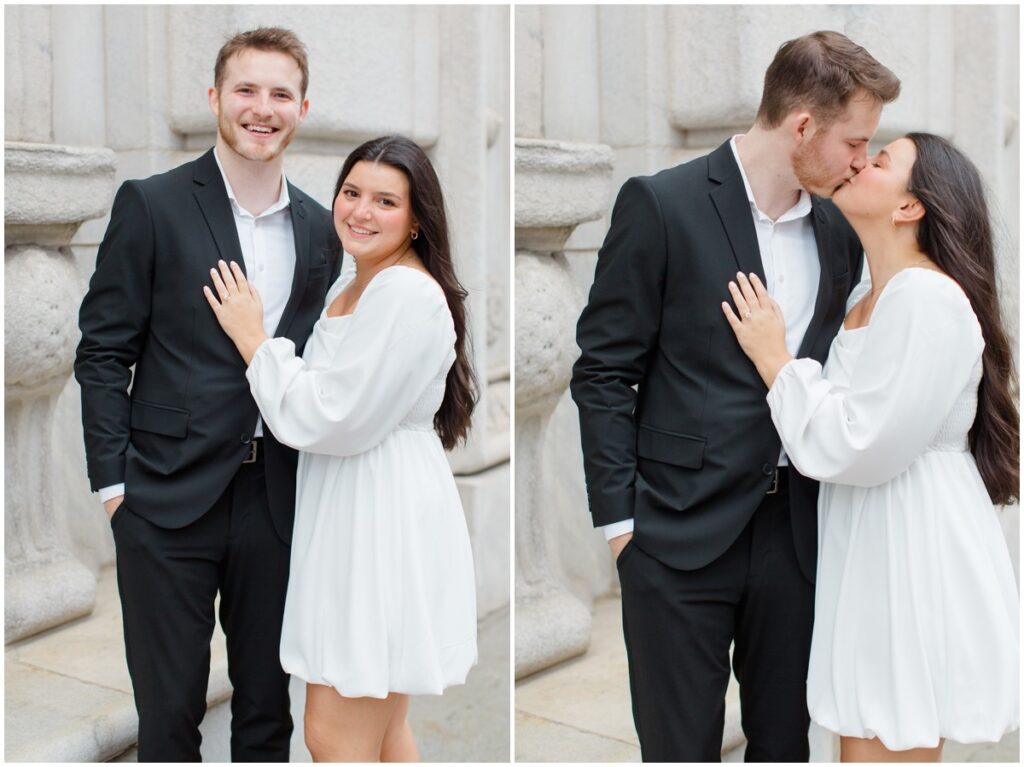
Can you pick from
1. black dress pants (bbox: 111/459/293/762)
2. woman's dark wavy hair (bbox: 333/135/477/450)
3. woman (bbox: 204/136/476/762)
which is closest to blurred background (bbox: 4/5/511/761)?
black dress pants (bbox: 111/459/293/762)

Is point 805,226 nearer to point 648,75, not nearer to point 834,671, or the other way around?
point 834,671

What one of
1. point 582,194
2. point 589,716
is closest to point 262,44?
point 582,194

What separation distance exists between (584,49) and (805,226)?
1742 mm

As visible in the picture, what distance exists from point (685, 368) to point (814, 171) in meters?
0.53

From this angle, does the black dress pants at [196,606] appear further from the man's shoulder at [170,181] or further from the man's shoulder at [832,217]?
the man's shoulder at [832,217]

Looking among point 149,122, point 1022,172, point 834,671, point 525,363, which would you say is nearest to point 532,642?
point 525,363

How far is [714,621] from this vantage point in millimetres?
2775

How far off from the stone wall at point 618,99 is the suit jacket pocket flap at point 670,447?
3.28 ft

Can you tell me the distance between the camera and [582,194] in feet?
Answer: 12.5

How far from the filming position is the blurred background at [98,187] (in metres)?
3.84

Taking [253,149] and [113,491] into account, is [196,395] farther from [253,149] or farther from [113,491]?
[253,149]

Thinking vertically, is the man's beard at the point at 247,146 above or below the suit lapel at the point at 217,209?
above

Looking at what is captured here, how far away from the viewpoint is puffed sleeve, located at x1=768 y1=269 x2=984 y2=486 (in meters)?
2.49


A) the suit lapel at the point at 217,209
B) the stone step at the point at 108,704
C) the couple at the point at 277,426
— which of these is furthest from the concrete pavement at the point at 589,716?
the suit lapel at the point at 217,209
